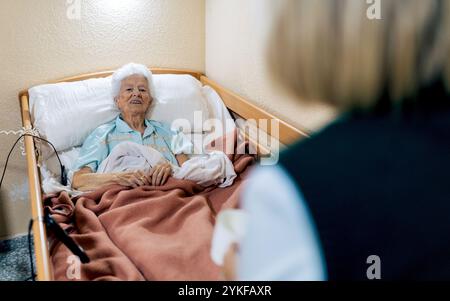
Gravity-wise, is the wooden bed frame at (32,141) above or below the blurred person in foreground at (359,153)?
below

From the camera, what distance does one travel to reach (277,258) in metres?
0.39

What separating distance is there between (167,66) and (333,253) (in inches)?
54.1

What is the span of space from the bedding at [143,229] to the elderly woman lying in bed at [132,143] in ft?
0.20

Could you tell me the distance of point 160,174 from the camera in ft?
3.64

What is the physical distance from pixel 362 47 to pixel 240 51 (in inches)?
42.1

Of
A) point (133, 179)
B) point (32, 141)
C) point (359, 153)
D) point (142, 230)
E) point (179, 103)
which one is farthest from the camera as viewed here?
point (179, 103)

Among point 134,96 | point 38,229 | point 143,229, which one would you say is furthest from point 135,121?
point 38,229

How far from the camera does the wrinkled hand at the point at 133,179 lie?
1.08 m

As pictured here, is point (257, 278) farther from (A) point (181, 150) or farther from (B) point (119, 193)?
(A) point (181, 150)

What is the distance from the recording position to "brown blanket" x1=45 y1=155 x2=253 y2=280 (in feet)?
2.41
